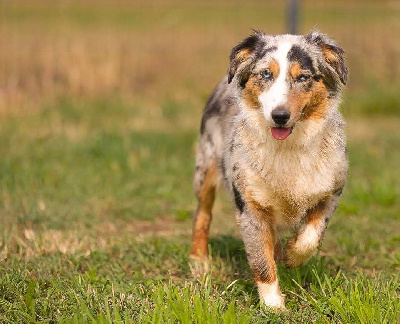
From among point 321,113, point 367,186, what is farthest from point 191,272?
point 367,186

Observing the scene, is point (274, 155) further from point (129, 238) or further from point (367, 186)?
point (367, 186)

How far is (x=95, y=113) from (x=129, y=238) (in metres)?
5.53

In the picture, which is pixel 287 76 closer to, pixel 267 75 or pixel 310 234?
pixel 267 75

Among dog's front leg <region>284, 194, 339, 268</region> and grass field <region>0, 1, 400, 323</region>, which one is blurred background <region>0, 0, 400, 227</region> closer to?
grass field <region>0, 1, 400, 323</region>

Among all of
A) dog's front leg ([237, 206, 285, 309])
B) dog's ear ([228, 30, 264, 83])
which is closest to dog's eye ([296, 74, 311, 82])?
dog's ear ([228, 30, 264, 83])

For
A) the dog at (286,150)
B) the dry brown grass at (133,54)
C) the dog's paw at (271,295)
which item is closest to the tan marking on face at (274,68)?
the dog at (286,150)

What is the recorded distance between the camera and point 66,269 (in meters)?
5.30

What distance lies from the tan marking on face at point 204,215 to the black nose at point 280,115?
5.70ft

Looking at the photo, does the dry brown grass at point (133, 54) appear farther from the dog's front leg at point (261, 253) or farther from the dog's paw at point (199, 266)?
the dog's front leg at point (261, 253)

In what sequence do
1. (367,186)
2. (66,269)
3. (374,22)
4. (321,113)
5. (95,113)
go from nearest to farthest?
(321,113) < (66,269) < (367,186) < (95,113) < (374,22)

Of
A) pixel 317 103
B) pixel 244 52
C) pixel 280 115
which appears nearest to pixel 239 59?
pixel 244 52

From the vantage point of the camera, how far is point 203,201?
5980 millimetres

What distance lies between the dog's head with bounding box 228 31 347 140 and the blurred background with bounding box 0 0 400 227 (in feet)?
1.62

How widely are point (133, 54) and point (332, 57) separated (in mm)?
9179
